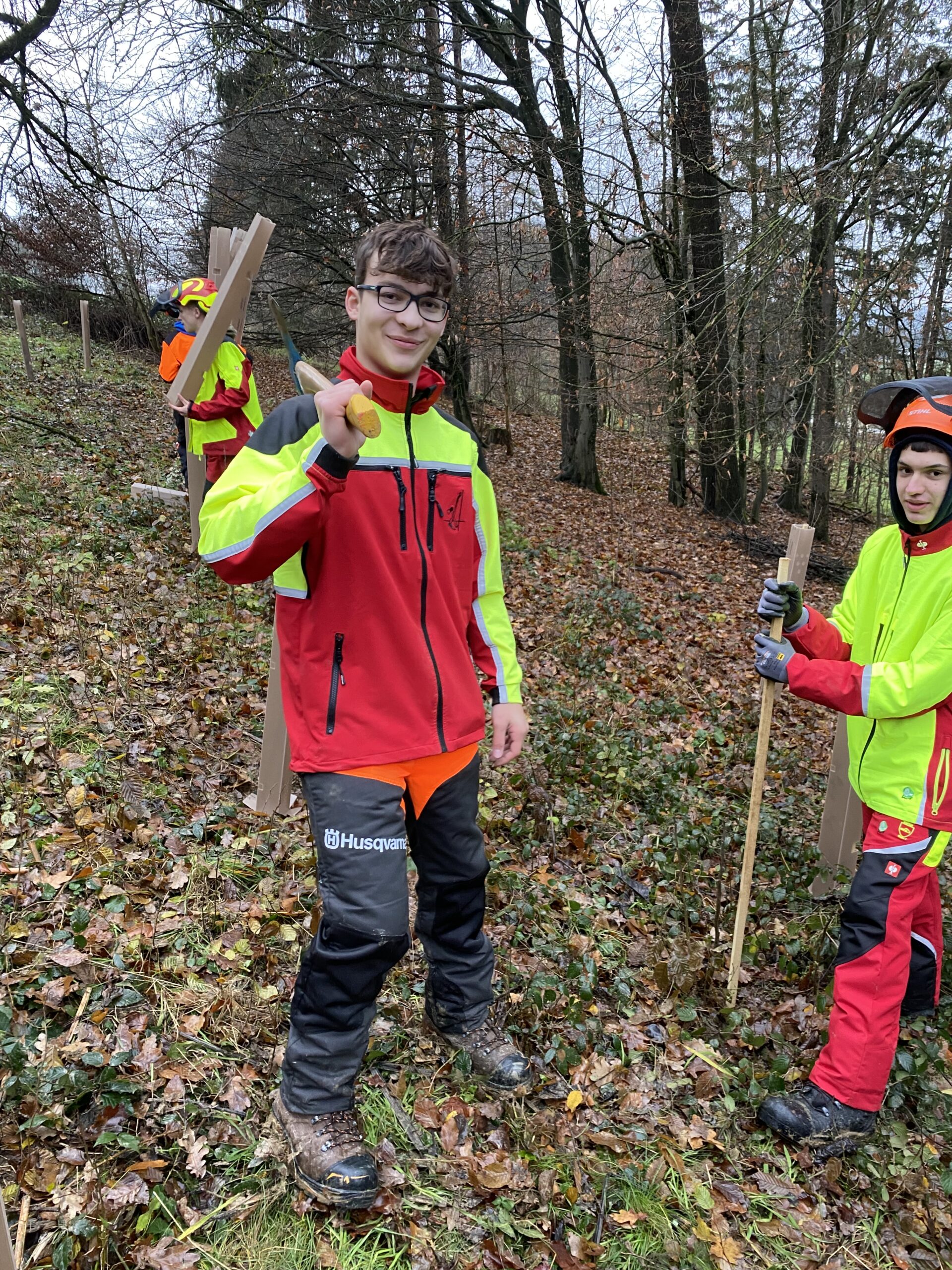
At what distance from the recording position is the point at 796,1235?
2510 mm

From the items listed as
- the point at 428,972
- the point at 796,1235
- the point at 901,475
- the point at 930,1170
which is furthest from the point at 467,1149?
the point at 901,475

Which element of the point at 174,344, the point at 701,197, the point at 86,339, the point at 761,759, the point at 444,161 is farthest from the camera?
the point at 86,339

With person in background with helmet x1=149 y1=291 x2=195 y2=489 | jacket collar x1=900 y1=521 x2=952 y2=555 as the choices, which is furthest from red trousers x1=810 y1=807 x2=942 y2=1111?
person in background with helmet x1=149 y1=291 x2=195 y2=489

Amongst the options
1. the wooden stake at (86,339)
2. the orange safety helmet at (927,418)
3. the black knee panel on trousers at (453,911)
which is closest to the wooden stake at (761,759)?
the orange safety helmet at (927,418)

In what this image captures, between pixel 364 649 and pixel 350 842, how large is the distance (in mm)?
529

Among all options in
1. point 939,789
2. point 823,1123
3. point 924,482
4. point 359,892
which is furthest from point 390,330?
point 823,1123

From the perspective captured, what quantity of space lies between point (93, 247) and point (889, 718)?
1094cm

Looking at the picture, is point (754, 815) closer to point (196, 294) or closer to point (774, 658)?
point (774, 658)

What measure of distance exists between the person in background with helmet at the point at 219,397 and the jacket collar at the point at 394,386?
13.2 ft

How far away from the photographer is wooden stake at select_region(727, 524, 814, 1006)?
3229mm

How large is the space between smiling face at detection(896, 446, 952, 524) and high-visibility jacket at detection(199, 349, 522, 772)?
1.69 meters

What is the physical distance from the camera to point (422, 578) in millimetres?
2322

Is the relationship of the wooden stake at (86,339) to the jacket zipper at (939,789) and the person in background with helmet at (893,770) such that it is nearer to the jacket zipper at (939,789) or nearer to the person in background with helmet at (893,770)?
the person in background with helmet at (893,770)

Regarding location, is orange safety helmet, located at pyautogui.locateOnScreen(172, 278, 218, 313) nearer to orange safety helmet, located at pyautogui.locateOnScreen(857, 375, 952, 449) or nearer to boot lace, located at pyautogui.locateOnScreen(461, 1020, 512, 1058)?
orange safety helmet, located at pyautogui.locateOnScreen(857, 375, 952, 449)
